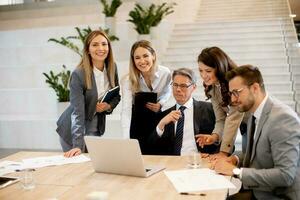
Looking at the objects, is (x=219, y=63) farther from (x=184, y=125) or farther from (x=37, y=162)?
(x=37, y=162)

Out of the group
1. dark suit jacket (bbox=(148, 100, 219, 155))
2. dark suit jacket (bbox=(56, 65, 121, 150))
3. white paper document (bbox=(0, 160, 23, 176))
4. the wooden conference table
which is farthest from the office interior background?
the wooden conference table

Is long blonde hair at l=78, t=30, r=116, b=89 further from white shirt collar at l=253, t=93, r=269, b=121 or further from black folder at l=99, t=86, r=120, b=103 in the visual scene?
white shirt collar at l=253, t=93, r=269, b=121

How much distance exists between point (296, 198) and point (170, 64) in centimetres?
537

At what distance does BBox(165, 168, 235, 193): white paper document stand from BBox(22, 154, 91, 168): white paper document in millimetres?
666

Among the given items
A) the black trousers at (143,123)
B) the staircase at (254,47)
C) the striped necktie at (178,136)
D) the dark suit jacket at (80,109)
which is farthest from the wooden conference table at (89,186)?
the staircase at (254,47)

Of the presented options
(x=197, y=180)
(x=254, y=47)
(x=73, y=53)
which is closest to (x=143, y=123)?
(x=197, y=180)

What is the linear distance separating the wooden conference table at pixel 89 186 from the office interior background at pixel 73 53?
3265mm

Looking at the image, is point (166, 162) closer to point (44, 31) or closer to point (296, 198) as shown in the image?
point (296, 198)

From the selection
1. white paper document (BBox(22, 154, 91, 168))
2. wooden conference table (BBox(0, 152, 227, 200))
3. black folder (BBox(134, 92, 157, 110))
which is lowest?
wooden conference table (BBox(0, 152, 227, 200))

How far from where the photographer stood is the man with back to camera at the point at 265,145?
186 centimetres

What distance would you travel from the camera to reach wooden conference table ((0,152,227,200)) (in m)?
1.74

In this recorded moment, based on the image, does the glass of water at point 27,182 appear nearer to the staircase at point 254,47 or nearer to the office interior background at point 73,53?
the office interior background at point 73,53

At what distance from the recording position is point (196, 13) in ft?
31.9

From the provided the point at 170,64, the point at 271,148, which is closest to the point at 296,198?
the point at 271,148
